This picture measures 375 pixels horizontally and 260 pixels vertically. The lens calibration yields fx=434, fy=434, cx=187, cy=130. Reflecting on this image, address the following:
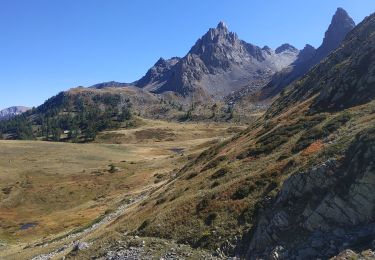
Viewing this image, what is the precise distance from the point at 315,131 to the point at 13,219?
8190cm

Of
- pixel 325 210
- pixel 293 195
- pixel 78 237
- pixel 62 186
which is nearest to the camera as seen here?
pixel 325 210

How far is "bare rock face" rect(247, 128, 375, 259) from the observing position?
26609 mm

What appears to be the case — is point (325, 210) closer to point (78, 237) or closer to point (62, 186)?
point (78, 237)

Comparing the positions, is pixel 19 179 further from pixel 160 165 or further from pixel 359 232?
pixel 359 232

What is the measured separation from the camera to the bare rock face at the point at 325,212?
1048 inches

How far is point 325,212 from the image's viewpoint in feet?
95.0

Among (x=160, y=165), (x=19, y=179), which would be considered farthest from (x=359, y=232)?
(x=19, y=179)

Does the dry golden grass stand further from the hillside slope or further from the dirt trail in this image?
the hillside slope

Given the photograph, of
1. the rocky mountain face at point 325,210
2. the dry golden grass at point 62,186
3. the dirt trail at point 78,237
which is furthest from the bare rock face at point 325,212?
the dry golden grass at point 62,186

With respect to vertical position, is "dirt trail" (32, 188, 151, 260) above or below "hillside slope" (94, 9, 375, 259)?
below

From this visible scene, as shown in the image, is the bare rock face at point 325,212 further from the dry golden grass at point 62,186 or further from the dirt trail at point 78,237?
the dry golden grass at point 62,186

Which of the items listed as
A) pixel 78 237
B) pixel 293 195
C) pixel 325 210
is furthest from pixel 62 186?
pixel 325 210

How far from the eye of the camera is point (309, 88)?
8400 centimetres

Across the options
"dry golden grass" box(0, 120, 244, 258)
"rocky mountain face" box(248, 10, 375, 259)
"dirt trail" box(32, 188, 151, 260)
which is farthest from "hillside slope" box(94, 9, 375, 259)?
"dry golden grass" box(0, 120, 244, 258)
